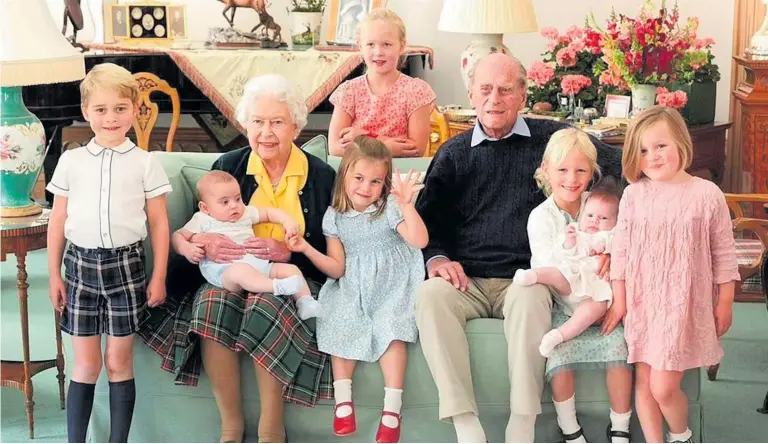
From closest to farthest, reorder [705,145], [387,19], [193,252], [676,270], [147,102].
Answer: [676,270] → [193,252] → [387,19] → [705,145] → [147,102]

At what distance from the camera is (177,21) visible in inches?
257

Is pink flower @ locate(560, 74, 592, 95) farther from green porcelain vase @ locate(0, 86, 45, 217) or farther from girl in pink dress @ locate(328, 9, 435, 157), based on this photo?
green porcelain vase @ locate(0, 86, 45, 217)

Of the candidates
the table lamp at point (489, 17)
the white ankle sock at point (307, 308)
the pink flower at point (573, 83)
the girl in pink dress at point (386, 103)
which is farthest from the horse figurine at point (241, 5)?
the white ankle sock at point (307, 308)

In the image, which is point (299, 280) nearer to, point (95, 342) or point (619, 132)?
point (95, 342)

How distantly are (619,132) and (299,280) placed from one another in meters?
1.76

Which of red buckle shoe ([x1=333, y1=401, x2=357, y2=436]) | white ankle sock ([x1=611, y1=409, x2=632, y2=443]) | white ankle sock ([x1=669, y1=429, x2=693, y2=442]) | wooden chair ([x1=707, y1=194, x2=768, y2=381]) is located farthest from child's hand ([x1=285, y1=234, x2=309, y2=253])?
wooden chair ([x1=707, y1=194, x2=768, y2=381])

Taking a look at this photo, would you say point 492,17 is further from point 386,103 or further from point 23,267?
point 23,267

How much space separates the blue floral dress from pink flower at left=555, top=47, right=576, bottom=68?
1873mm

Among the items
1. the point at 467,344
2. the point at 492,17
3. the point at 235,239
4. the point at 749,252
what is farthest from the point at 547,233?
the point at 492,17

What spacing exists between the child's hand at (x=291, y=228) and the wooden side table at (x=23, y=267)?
2.43 feet

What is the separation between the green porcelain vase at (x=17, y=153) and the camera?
3377mm

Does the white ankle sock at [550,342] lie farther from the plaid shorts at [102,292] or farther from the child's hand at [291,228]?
the plaid shorts at [102,292]

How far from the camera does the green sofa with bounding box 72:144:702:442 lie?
2941 millimetres

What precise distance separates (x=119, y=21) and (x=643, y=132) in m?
4.30
